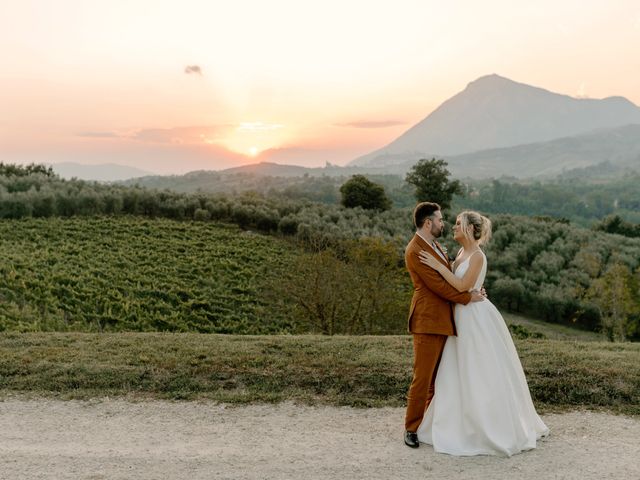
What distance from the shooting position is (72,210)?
46.3 m

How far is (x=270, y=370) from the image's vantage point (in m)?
11.3

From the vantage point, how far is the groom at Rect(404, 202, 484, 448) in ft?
25.3

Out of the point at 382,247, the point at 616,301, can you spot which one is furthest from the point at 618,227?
the point at 382,247

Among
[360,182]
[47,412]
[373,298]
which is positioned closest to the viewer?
[47,412]

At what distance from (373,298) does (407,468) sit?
19.1m

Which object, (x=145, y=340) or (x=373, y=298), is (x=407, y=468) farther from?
(x=373, y=298)

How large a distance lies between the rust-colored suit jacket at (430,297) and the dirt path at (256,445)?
1730 millimetres

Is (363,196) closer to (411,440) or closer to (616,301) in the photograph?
(616,301)

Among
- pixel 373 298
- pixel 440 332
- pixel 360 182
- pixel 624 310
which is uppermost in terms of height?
pixel 360 182

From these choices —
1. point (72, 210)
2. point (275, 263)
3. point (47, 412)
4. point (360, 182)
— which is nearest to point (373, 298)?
point (275, 263)

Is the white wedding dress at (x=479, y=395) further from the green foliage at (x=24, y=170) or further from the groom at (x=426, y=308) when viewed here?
the green foliage at (x=24, y=170)

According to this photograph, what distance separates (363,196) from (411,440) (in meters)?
64.2

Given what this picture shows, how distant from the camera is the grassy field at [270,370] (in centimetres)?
1002

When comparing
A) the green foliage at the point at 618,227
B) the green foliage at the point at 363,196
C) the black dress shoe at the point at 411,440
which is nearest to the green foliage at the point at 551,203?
the green foliage at the point at 618,227
